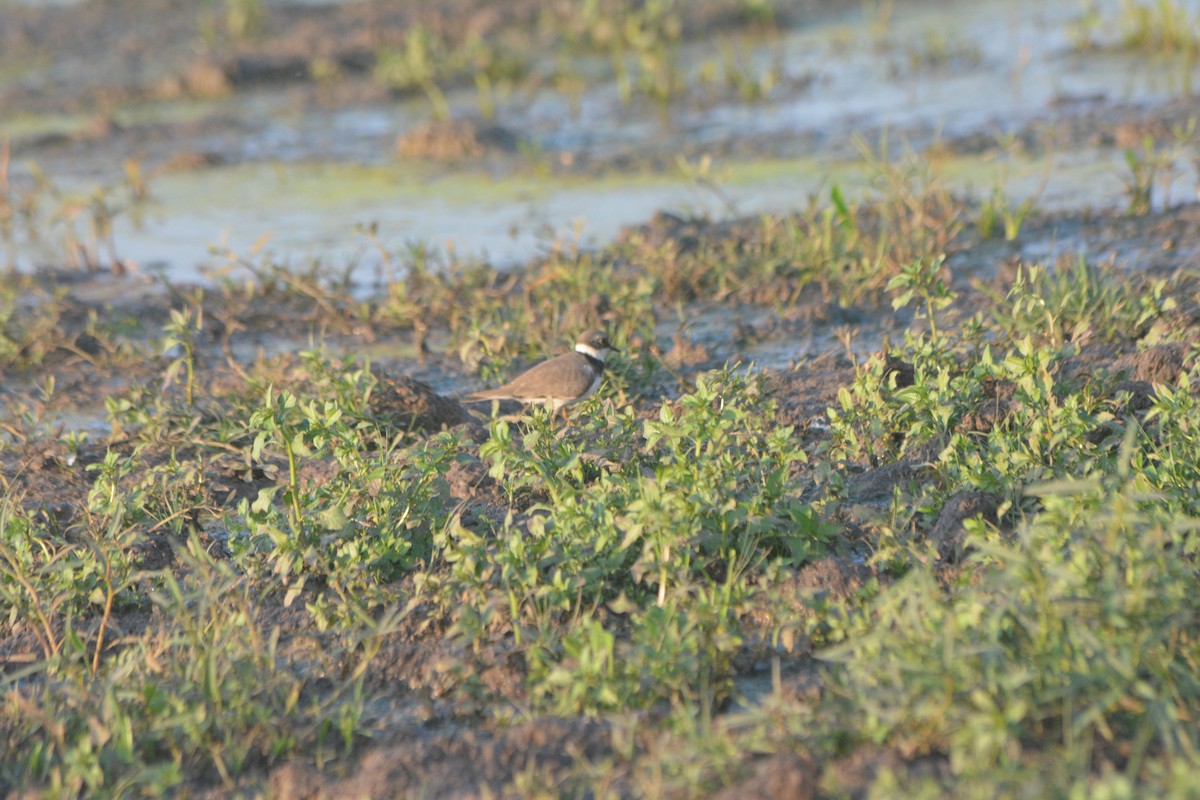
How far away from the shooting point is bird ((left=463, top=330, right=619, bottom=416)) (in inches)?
225

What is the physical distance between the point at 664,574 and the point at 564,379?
1857 millimetres

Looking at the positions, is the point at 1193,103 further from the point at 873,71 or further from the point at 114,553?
the point at 114,553

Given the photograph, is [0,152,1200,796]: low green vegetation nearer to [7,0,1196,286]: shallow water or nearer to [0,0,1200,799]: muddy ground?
[0,0,1200,799]: muddy ground

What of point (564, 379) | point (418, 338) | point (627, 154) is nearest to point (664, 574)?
point (564, 379)

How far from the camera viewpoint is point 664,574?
156 inches

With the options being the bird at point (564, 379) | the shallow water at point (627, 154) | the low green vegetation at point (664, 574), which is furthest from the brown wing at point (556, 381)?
the shallow water at point (627, 154)

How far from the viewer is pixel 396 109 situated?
500 inches

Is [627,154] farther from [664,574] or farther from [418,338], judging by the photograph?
[664,574]

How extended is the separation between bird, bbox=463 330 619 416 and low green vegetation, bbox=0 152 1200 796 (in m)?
0.15

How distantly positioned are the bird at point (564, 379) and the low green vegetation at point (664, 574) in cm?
15

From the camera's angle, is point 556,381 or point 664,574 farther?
point 556,381

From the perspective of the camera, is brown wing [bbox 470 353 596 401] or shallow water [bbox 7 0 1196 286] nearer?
brown wing [bbox 470 353 596 401]

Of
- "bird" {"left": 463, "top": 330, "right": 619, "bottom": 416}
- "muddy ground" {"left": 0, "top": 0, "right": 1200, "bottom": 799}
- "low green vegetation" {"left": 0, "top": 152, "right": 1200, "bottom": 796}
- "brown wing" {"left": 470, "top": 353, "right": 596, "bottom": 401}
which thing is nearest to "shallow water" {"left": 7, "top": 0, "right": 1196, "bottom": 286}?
"muddy ground" {"left": 0, "top": 0, "right": 1200, "bottom": 799}

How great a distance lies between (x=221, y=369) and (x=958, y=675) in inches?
185
